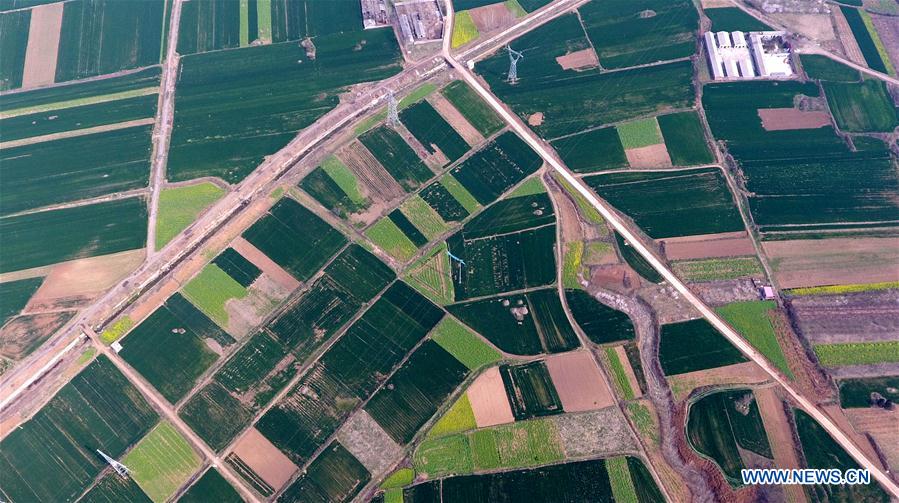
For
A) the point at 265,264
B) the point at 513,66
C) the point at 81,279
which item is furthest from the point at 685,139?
the point at 81,279

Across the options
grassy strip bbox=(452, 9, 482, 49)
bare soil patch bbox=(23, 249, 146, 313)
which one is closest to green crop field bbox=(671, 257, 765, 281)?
grassy strip bbox=(452, 9, 482, 49)

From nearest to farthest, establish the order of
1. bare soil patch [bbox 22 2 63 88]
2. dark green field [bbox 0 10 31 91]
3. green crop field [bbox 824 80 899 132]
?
1. green crop field [bbox 824 80 899 132]
2. dark green field [bbox 0 10 31 91]
3. bare soil patch [bbox 22 2 63 88]

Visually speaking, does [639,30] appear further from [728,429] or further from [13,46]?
[13,46]

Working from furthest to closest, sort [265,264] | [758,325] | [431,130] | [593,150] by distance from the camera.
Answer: [431,130] < [593,150] < [265,264] < [758,325]

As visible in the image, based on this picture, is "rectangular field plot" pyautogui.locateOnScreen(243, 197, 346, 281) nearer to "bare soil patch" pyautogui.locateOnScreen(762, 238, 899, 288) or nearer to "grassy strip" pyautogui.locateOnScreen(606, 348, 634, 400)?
"grassy strip" pyautogui.locateOnScreen(606, 348, 634, 400)

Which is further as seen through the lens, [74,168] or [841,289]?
[74,168]

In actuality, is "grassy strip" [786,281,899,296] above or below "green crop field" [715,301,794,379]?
above

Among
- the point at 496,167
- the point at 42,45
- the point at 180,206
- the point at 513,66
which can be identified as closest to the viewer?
the point at 180,206
